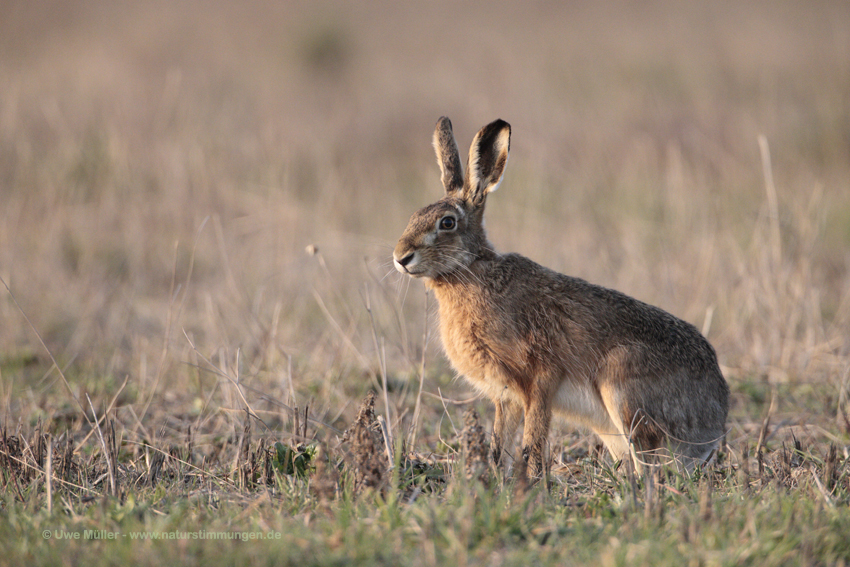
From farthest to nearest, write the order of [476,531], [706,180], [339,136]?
[339,136] → [706,180] → [476,531]

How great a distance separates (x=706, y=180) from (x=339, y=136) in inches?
258

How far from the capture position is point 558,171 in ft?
35.5

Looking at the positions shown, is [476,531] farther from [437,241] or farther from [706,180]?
[706,180]

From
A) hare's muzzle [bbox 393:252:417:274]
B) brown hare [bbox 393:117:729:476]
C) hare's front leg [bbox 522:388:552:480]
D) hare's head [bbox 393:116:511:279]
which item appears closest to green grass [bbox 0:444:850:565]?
hare's front leg [bbox 522:388:552:480]

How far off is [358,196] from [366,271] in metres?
3.10

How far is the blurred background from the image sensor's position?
5672 millimetres

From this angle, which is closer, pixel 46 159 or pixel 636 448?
pixel 636 448

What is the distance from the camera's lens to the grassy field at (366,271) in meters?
2.85

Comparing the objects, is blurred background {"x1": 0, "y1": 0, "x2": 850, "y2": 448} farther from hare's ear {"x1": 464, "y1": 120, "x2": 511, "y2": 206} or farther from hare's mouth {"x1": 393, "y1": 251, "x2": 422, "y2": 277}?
hare's ear {"x1": 464, "y1": 120, "x2": 511, "y2": 206}

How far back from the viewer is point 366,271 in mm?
8086

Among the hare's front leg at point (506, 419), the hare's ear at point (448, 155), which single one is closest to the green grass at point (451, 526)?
the hare's front leg at point (506, 419)

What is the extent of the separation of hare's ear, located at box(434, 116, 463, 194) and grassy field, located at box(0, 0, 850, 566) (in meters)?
0.63

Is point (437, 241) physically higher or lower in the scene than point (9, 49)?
lower

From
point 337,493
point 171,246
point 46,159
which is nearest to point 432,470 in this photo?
point 337,493
